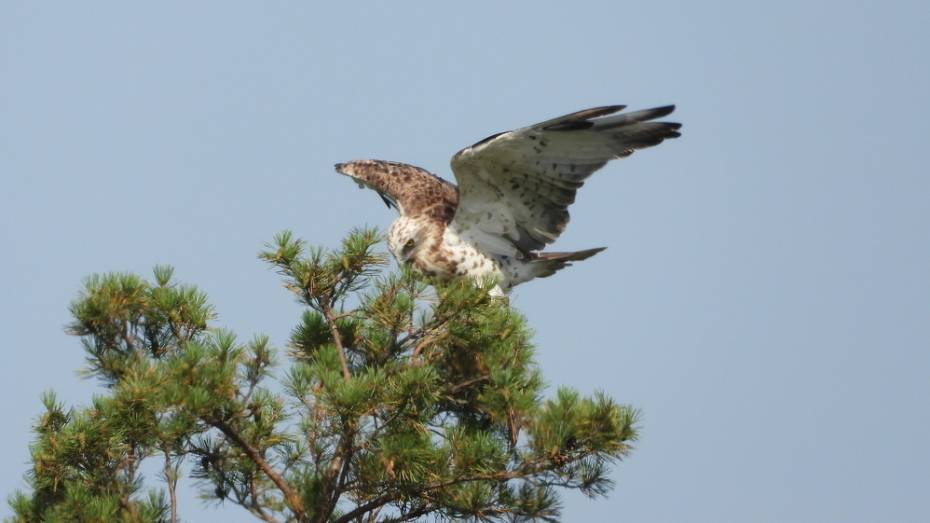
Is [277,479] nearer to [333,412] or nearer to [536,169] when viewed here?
[333,412]

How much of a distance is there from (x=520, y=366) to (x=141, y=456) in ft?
5.67

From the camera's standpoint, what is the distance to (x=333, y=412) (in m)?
5.52

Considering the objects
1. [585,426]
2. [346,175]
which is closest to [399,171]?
[346,175]

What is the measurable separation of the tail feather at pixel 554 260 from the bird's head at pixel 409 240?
676 millimetres

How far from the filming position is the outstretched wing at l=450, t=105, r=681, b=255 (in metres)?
7.18

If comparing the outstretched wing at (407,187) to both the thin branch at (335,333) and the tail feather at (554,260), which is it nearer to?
the tail feather at (554,260)

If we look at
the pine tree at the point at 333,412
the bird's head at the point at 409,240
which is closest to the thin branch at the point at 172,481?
the pine tree at the point at 333,412

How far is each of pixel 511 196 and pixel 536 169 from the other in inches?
10.9

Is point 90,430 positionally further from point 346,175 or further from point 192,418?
point 346,175

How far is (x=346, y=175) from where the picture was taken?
8.86 m

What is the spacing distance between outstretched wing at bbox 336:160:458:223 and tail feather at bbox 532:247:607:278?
0.60 m

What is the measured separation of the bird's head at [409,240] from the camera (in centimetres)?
771

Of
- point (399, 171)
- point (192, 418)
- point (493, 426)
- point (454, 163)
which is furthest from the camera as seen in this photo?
point (399, 171)

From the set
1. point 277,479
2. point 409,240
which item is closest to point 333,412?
point 277,479
